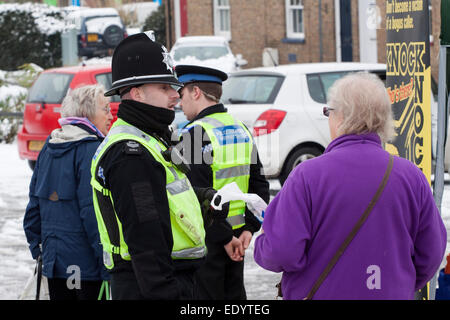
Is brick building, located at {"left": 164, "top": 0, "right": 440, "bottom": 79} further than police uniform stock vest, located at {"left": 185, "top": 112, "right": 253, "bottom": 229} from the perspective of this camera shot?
Yes

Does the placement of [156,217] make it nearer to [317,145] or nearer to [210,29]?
[317,145]

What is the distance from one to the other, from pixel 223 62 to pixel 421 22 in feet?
65.5

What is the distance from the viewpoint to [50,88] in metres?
13.8

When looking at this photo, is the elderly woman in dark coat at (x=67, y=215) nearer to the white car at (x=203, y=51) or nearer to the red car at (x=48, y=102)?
the red car at (x=48, y=102)

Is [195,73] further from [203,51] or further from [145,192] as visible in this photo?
[203,51]

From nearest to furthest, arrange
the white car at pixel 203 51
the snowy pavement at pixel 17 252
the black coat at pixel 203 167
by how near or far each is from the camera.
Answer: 1. the black coat at pixel 203 167
2. the snowy pavement at pixel 17 252
3. the white car at pixel 203 51

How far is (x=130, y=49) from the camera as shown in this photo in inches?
142

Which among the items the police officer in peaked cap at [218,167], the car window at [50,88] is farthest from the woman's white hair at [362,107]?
the car window at [50,88]

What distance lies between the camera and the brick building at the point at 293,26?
2503 cm

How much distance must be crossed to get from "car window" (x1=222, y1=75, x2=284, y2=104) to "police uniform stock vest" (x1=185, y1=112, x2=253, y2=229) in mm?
6505

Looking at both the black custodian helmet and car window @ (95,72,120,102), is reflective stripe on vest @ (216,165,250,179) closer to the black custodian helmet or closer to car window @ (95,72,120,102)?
the black custodian helmet

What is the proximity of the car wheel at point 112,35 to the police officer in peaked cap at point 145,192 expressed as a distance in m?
30.7

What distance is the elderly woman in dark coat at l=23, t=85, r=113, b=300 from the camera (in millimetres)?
4895

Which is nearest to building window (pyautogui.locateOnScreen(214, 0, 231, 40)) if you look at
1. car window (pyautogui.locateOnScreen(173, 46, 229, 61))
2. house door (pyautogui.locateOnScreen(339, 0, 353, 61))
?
car window (pyautogui.locateOnScreen(173, 46, 229, 61))
